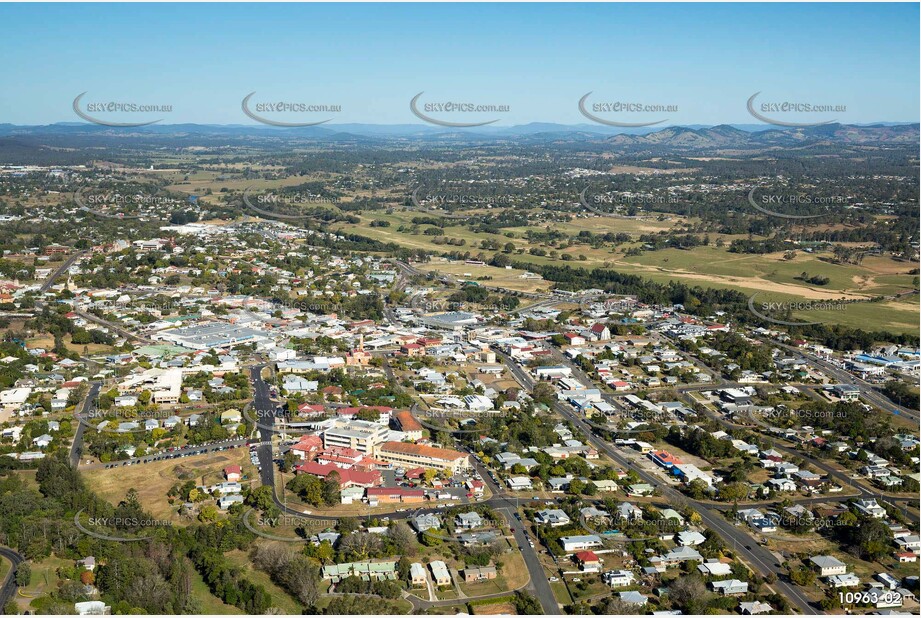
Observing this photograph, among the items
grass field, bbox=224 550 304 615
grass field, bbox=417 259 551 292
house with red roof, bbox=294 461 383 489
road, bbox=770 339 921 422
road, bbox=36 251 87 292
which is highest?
road, bbox=36 251 87 292

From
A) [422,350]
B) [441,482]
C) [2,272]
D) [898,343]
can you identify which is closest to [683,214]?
[898,343]

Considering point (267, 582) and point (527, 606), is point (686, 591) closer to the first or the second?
point (527, 606)

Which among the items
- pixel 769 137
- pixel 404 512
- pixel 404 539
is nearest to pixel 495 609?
pixel 404 539

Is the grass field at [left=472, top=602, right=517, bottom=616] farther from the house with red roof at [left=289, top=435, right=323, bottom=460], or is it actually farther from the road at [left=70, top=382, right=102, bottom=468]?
the road at [left=70, top=382, right=102, bottom=468]

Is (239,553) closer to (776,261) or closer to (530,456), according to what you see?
(530,456)

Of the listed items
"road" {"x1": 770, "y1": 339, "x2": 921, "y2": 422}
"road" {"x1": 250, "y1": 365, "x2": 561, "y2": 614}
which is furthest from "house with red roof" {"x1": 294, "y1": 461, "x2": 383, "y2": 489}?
"road" {"x1": 770, "y1": 339, "x2": 921, "y2": 422}
